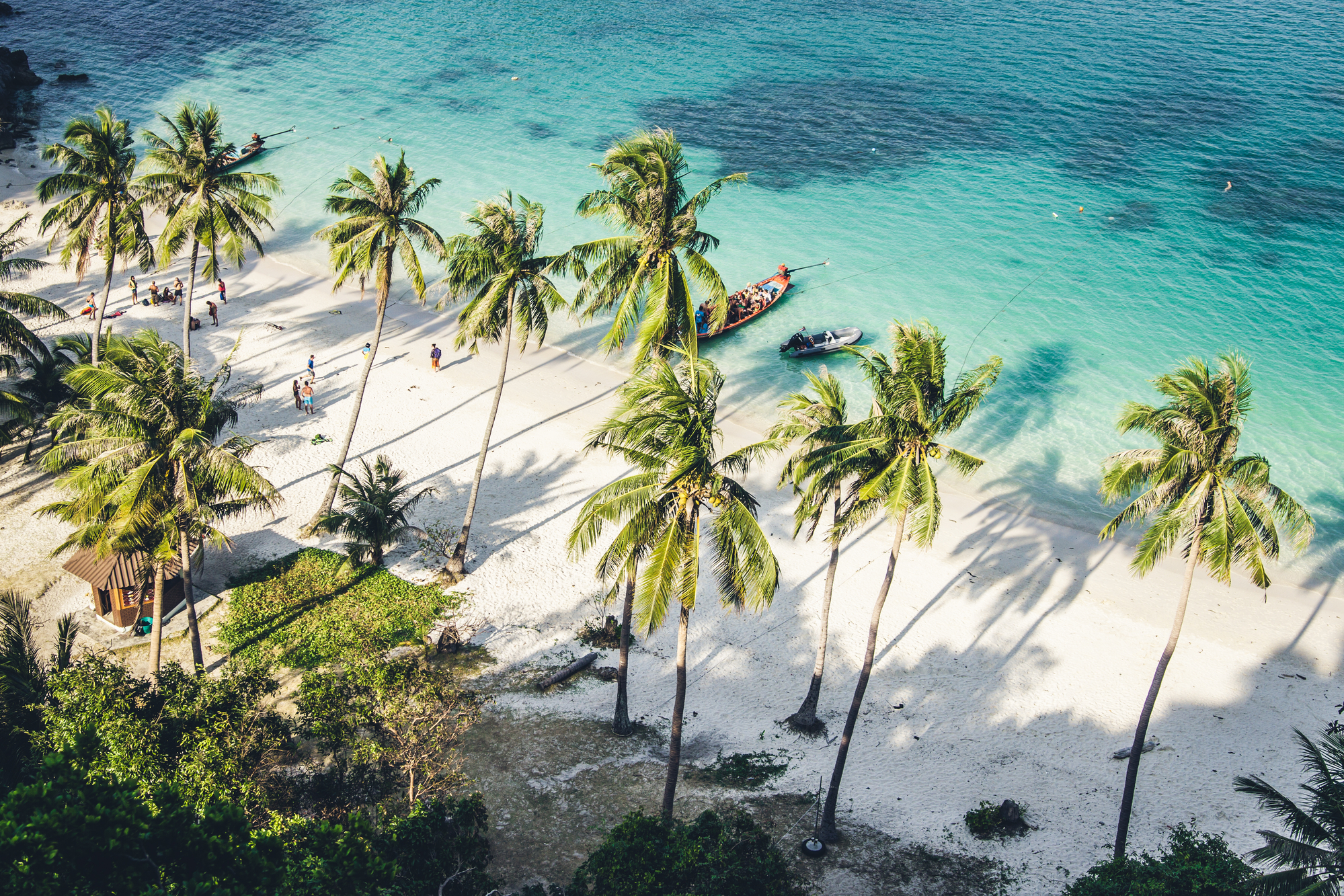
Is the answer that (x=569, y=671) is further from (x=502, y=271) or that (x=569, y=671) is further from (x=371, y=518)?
(x=502, y=271)

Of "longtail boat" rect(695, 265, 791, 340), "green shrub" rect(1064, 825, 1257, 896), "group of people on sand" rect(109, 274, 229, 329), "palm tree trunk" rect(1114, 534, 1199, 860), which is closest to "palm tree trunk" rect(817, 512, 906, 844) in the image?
"green shrub" rect(1064, 825, 1257, 896)

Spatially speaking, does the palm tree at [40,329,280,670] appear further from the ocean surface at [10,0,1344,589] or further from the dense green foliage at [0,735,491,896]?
the ocean surface at [10,0,1344,589]

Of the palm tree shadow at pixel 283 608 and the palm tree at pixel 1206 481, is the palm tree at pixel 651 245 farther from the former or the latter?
the palm tree shadow at pixel 283 608

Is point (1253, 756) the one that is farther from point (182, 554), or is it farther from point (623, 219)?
point (182, 554)

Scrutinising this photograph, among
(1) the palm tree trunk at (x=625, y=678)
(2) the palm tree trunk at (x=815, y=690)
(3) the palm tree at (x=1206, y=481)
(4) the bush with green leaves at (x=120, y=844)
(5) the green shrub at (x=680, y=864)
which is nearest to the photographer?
(4) the bush with green leaves at (x=120, y=844)

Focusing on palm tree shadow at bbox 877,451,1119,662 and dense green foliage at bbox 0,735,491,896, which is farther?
palm tree shadow at bbox 877,451,1119,662

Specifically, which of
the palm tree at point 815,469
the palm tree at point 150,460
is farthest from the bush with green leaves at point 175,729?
the palm tree at point 815,469
